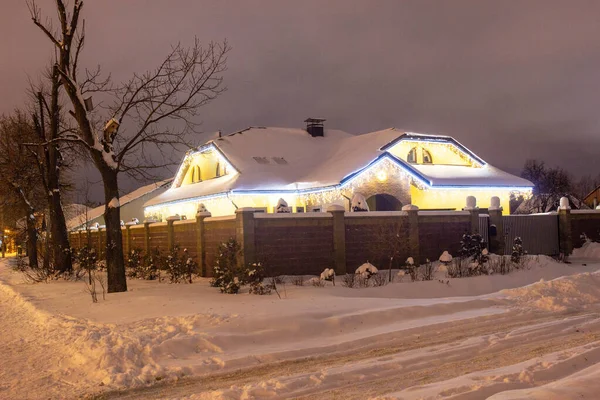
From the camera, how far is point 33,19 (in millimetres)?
15156

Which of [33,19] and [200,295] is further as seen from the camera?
[33,19]

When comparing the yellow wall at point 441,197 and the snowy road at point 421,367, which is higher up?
the yellow wall at point 441,197

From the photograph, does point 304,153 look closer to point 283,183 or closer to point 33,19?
point 283,183

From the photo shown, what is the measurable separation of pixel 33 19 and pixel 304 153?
58.3 feet

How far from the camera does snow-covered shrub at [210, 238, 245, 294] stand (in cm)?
1327

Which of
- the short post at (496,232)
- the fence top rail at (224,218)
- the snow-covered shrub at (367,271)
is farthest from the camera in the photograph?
the short post at (496,232)

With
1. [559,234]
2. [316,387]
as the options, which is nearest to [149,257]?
[316,387]

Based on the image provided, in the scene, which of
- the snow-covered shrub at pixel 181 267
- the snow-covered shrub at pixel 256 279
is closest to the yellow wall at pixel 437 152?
the snow-covered shrub at pixel 181 267

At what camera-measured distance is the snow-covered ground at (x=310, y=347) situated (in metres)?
5.88

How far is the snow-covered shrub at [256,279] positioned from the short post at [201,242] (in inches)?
146

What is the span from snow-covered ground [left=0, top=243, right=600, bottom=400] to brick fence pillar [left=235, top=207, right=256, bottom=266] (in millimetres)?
2161

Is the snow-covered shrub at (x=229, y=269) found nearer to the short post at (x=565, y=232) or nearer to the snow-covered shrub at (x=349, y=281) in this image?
the snow-covered shrub at (x=349, y=281)

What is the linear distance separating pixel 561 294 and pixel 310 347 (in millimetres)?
6355

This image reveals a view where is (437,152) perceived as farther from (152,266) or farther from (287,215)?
(152,266)
